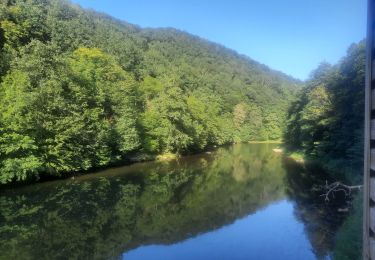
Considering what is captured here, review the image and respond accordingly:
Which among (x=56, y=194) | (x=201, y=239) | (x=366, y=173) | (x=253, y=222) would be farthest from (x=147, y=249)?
(x=366, y=173)

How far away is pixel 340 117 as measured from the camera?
4241cm

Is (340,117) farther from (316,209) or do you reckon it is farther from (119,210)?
(119,210)

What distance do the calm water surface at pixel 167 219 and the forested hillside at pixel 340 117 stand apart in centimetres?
453

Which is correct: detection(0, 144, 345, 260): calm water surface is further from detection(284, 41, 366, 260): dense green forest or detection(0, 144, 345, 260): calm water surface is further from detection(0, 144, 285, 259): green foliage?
detection(284, 41, 366, 260): dense green forest

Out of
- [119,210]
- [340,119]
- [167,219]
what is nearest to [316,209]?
[167,219]

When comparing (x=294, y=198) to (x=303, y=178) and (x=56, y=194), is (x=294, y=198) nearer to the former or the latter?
(x=303, y=178)

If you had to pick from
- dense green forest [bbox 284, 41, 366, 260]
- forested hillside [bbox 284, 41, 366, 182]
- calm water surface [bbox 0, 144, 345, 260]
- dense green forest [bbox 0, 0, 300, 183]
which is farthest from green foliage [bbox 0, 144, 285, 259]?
forested hillside [bbox 284, 41, 366, 182]

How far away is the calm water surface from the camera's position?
16.8 m

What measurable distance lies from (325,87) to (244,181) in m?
21.7

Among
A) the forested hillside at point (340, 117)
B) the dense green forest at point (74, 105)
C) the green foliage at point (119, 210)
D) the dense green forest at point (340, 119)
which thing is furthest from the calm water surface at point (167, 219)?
the forested hillside at point (340, 117)

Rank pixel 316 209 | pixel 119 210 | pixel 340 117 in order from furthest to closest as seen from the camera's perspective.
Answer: pixel 340 117 → pixel 119 210 → pixel 316 209

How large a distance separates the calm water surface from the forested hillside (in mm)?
4529

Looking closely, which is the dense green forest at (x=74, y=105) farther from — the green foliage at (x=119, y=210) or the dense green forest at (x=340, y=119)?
the dense green forest at (x=340, y=119)

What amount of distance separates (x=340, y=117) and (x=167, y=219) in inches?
1136
